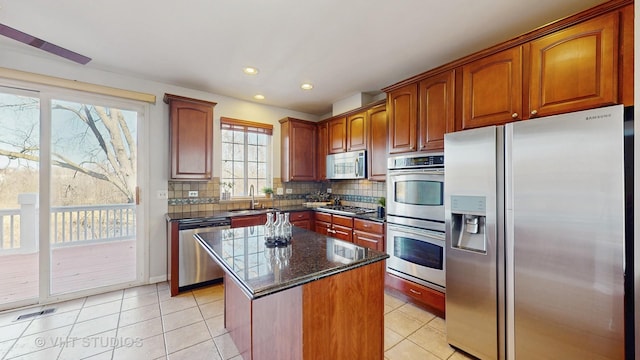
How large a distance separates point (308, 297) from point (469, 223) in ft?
4.70

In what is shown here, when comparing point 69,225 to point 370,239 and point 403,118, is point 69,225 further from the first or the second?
point 403,118

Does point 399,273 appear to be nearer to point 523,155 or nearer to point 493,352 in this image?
point 493,352

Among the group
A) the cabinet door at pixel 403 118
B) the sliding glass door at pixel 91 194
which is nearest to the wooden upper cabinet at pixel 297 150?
the cabinet door at pixel 403 118

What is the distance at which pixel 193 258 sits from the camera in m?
3.09

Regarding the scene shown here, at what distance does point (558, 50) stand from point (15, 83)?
187 inches

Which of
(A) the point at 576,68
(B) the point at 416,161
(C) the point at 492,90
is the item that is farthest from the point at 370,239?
(A) the point at 576,68

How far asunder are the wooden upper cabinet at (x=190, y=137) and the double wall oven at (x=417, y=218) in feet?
7.95

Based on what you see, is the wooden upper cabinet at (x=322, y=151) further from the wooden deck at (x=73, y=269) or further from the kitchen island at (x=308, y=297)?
the wooden deck at (x=73, y=269)

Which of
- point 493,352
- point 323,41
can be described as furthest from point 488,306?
point 323,41

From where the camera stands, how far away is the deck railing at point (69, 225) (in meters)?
2.76

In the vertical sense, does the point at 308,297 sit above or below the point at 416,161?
below

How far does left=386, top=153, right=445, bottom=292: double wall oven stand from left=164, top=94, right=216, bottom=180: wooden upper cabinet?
2.42 m

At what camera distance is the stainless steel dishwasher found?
301cm

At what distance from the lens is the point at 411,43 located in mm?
2352
